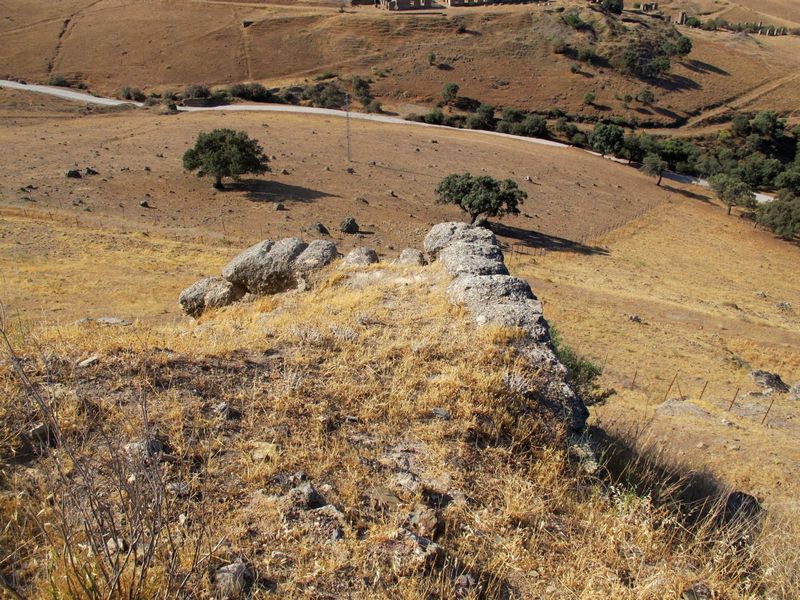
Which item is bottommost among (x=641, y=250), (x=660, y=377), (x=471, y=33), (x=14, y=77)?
(x=641, y=250)

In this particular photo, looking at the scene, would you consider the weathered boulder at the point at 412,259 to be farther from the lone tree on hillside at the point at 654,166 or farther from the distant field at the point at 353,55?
the distant field at the point at 353,55

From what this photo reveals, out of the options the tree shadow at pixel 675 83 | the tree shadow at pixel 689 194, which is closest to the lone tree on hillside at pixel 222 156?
the tree shadow at pixel 689 194

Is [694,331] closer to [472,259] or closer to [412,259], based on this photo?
[412,259]

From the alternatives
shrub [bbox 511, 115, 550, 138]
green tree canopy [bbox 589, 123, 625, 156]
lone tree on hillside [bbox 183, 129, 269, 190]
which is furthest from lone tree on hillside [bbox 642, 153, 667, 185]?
lone tree on hillside [bbox 183, 129, 269, 190]

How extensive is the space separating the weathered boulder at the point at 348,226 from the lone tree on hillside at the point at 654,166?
39.0m

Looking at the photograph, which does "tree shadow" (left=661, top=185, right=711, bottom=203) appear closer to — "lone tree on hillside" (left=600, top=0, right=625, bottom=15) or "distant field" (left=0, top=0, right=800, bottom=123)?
"distant field" (left=0, top=0, right=800, bottom=123)

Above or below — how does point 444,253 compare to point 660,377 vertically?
above

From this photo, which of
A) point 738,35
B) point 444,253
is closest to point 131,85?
point 444,253

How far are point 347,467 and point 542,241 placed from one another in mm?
32845

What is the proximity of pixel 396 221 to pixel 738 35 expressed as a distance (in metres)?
99.9

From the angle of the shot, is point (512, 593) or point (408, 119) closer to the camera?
point (512, 593)

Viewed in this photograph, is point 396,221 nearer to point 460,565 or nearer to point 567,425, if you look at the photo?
point 567,425

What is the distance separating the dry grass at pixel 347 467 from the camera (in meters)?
4.27

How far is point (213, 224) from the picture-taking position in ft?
101
